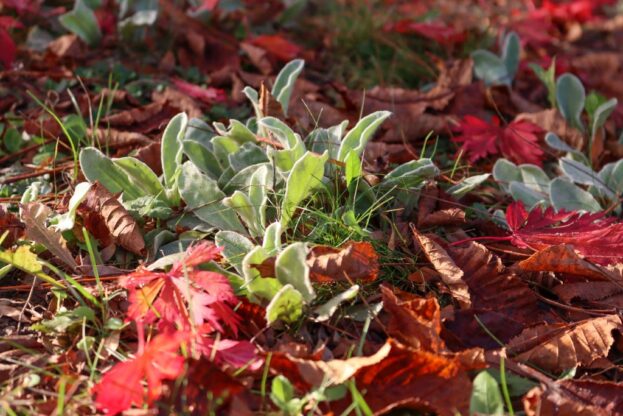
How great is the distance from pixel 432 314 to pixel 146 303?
1.73ft

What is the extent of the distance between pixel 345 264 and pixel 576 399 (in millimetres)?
477

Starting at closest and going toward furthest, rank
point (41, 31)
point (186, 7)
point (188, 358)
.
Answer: point (188, 358), point (41, 31), point (186, 7)

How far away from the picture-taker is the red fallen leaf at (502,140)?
2119 mm

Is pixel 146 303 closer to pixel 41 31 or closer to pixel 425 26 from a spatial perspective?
pixel 41 31

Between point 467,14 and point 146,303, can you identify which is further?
point 467,14

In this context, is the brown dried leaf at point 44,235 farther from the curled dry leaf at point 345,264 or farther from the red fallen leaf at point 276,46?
the red fallen leaf at point 276,46

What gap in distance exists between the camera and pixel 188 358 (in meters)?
1.25

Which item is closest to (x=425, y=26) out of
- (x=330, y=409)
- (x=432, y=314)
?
(x=432, y=314)

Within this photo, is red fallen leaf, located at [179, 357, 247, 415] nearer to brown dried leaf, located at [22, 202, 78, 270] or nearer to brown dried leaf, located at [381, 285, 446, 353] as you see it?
brown dried leaf, located at [381, 285, 446, 353]

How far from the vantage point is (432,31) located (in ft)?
8.96

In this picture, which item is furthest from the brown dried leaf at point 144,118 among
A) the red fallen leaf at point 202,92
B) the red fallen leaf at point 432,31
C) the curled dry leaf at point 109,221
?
the red fallen leaf at point 432,31

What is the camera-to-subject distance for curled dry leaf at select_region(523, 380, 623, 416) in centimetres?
131

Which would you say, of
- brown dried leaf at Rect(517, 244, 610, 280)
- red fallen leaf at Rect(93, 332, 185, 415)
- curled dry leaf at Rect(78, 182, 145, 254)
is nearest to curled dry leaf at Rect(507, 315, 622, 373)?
brown dried leaf at Rect(517, 244, 610, 280)

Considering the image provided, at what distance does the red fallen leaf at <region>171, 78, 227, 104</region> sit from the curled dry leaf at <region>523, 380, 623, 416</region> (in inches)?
53.2
